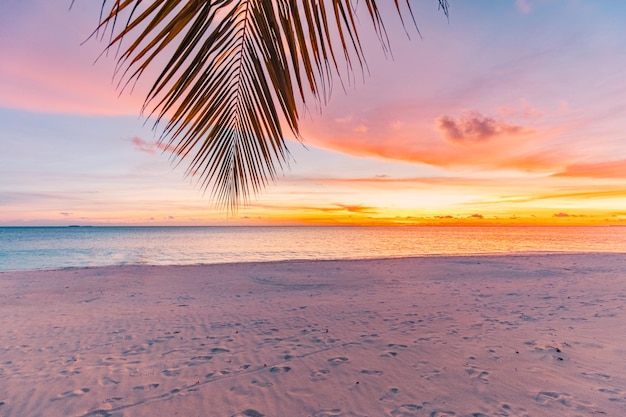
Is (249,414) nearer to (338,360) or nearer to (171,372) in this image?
(171,372)

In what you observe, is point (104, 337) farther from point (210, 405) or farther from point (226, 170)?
point (226, 170)

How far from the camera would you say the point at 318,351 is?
607cm

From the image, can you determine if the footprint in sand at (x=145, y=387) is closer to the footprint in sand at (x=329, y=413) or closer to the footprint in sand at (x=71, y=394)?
the footprint in sand at (x=71, y=394)

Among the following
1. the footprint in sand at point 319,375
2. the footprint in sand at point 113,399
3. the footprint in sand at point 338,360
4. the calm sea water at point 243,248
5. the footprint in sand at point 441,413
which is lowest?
the calm sea water at point 243,248

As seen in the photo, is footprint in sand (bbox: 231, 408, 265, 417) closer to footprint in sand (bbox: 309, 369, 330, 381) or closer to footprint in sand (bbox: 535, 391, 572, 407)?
footprint in sand (bbox: 309, 369, 330, 381)

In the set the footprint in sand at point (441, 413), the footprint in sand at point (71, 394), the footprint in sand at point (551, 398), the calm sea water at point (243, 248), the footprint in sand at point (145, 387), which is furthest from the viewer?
the calm sea water at point (243, 248)

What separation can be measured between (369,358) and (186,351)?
301 cm

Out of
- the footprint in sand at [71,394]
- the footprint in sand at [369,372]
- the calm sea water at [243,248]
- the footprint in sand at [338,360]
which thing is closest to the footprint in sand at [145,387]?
→ the footprint in sand at [71,394]

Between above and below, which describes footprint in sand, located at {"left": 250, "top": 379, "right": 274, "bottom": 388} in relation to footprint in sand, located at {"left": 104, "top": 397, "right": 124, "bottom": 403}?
above

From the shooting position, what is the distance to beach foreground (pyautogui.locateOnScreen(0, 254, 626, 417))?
4340mm

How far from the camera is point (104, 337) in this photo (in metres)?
7.02

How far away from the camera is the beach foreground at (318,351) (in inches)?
171

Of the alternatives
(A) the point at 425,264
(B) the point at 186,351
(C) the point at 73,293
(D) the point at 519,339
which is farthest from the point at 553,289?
(C) the point at 73,293

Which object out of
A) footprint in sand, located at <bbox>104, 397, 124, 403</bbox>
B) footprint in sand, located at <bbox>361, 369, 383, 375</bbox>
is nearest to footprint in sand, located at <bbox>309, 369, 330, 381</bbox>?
footprint in sand, located at <bbox>361, 369, 383, 375</bbox>
